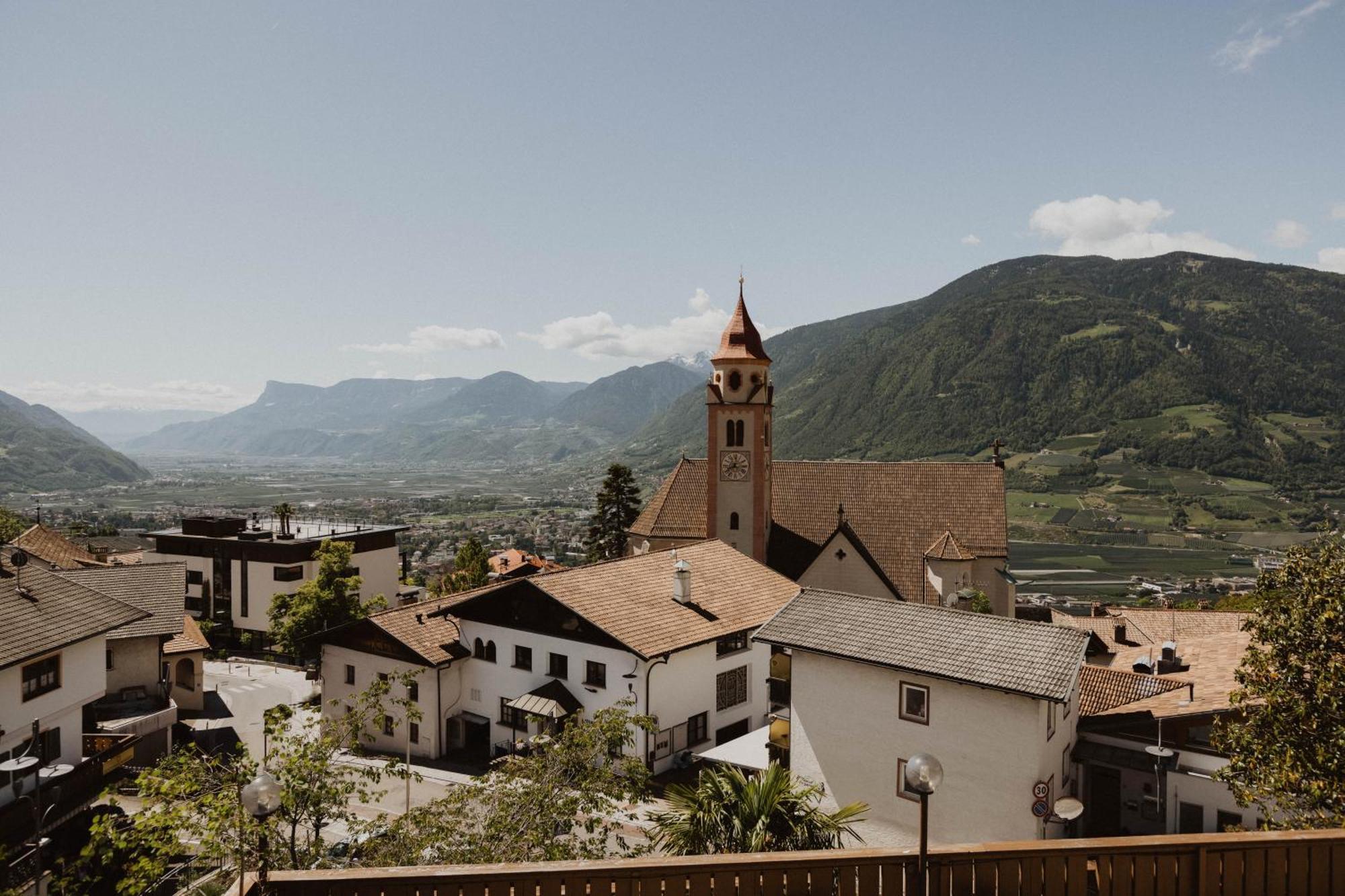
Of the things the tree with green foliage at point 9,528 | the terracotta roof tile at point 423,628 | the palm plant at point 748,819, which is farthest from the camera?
the tree with green foliage at point 9,528

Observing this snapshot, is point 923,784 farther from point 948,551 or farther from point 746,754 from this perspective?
point 948,551

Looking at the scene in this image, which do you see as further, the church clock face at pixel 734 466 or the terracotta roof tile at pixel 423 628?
the church clock face at pixel 734 466

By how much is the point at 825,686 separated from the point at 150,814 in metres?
15.4

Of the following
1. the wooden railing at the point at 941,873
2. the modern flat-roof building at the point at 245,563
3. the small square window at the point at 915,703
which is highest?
the wooden railing at the point at 941,873

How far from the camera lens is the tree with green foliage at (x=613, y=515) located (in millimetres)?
60719

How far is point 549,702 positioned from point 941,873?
21.2 metres

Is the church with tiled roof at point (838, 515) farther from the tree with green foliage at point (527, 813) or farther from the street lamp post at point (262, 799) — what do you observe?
the street lamp post at point (262, 799)

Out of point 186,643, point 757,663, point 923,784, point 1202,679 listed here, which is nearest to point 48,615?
point 186,643

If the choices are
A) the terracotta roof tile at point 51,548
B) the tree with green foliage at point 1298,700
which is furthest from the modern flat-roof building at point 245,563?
the tree with green foliage at point 1298,700

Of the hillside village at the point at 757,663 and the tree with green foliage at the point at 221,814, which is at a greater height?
the tree with green foliage at the point at 221,814

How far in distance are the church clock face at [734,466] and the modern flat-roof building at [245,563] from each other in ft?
97.3

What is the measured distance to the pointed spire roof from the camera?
141 ft

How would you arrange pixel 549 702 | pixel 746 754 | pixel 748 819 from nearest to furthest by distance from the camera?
1. pixel 748 819
2. pixel 746 754
3. pixel 549 702

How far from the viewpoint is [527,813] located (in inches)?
400
